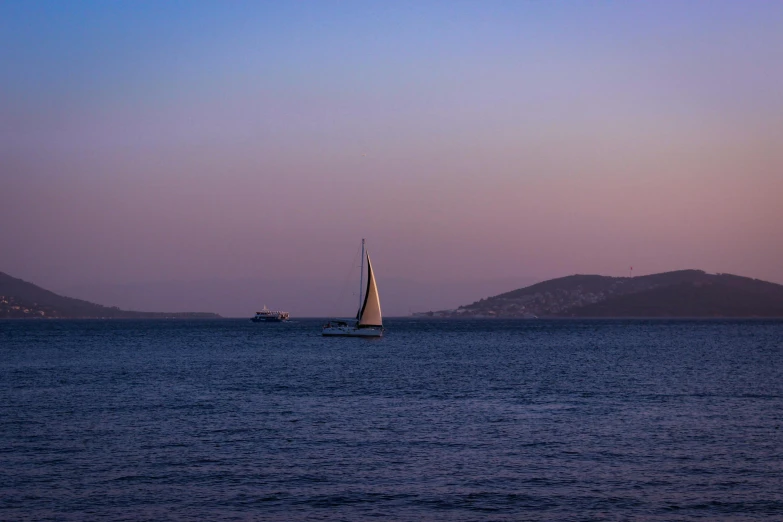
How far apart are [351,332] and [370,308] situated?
8611 millimetres

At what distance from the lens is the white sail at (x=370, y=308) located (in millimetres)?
110081

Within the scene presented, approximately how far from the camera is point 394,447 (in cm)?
2950

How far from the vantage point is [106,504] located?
2230 cm

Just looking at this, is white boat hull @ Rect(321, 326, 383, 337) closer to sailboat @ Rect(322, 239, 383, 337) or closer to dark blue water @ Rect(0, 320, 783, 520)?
sailboat @ Rect(322, 239, 383, 337)

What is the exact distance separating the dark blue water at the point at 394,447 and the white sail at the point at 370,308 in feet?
169

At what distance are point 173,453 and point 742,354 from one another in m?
69.0

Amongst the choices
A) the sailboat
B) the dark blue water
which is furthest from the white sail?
the dark blue water

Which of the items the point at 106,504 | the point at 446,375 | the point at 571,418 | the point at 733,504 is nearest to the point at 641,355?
the point at 446,375

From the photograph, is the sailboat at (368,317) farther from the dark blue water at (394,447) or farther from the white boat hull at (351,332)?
the dark blue water at (394,447)

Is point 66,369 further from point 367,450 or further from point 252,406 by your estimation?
point 367,450

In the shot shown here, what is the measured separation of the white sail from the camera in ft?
361

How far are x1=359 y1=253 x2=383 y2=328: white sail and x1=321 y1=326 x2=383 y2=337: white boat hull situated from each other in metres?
1.81

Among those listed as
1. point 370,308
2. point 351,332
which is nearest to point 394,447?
point 370,308

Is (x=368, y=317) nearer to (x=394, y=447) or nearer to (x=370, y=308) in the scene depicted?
(x=370, y=308)
